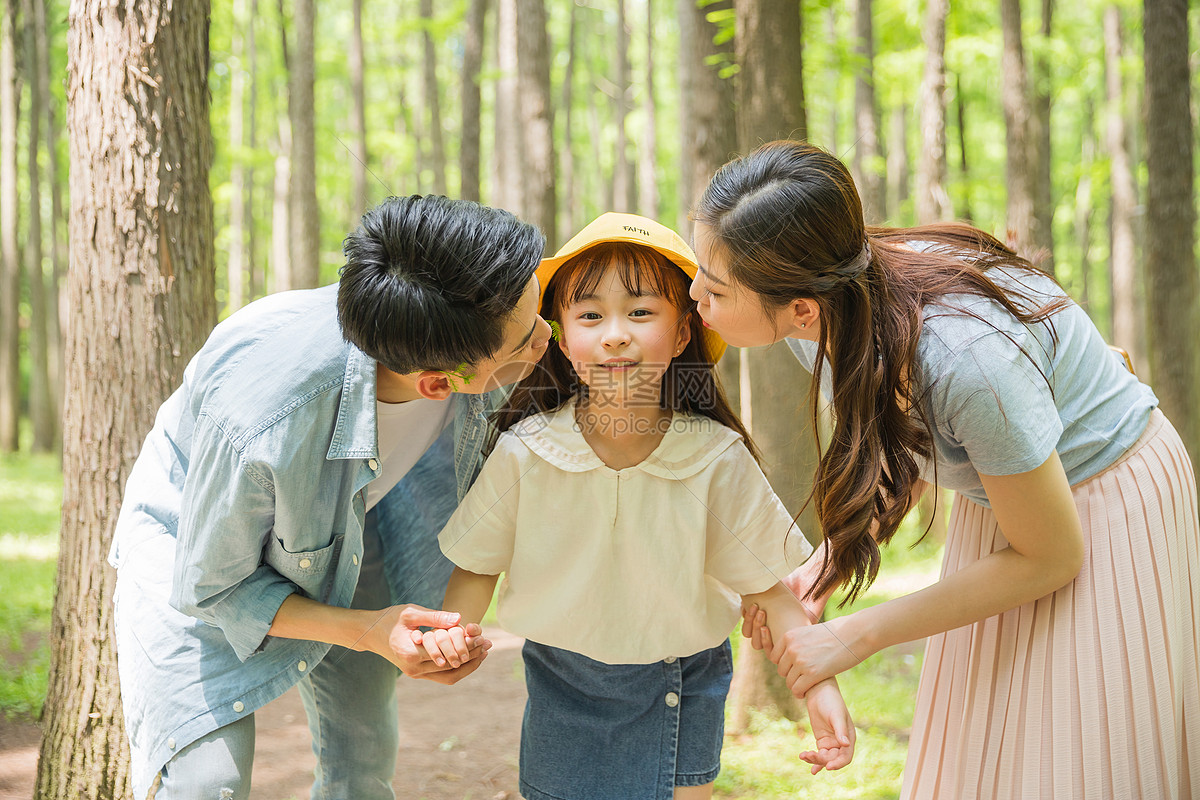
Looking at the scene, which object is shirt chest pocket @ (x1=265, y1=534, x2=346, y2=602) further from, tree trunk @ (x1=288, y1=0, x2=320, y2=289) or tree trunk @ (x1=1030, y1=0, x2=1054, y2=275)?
tree trunk @ (x1=288, y1=0, x2=320, y2=289)

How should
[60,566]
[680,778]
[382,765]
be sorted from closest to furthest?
[680,778] → [382,765] → [60,566]

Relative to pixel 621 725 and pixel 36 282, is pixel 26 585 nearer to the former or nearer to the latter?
pixel 621 725

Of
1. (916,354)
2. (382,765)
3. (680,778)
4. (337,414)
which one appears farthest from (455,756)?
(916,354)

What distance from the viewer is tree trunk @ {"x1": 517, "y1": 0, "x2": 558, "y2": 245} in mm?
7730

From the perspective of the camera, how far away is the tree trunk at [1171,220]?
214 inches

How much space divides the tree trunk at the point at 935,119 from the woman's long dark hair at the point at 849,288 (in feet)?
17.9

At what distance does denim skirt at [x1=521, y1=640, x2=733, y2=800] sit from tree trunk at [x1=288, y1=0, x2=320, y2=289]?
7.92m

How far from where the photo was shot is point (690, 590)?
2.04 m

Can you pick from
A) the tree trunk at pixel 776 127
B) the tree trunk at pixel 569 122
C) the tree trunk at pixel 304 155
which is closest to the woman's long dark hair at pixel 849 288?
the tree trunk at pixel 776 127

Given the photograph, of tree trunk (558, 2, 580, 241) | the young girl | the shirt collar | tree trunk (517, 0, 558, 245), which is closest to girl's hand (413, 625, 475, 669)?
the young girl

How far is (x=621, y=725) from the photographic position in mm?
2156

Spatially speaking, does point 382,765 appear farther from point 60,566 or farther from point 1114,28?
point 1114,28

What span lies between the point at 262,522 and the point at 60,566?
1.51m

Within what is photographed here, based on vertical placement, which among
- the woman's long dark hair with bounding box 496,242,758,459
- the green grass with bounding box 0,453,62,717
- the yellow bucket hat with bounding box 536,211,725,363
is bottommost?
the green grass with bounding box 0,453,62,717
